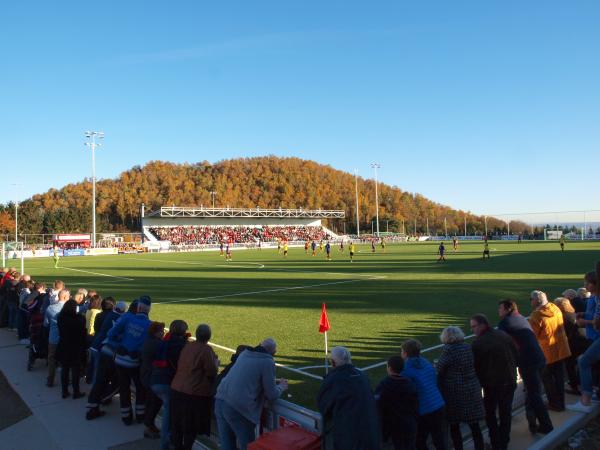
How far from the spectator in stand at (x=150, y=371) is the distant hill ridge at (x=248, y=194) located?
10396 cm

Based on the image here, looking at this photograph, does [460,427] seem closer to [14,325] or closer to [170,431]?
[170,431]

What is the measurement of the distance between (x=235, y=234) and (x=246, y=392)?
81773 millimetres

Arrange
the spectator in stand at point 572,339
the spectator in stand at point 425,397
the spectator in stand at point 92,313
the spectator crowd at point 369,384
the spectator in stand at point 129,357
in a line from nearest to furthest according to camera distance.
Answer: the spectator crowd at point 369,384, the spectator in stand at point 425,397, the spectator in stand at point 129,357, the spectator in stand at point 572,339, the spectator in stand at point 92,313

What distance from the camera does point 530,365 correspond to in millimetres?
5500

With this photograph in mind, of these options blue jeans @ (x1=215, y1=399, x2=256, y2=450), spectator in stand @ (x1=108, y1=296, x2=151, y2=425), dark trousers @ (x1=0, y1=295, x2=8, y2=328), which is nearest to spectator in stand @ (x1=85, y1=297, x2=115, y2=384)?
spectator in stand @ (x1=108, y1=296, x2=151, y2=425)

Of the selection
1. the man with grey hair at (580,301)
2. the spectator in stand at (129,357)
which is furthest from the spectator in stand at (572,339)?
the spectator in stand at (129,357)

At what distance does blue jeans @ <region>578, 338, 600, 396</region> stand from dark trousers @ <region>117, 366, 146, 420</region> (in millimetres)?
5716

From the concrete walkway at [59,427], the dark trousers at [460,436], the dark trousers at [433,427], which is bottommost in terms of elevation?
the concrete walkway at [59,427]

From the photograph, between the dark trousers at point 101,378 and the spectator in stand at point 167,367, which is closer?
the spectator in stand at point 167,367

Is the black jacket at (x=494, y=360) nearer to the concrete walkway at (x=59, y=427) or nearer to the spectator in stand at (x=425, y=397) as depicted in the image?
the spectator in stand at (x=425, y=397)

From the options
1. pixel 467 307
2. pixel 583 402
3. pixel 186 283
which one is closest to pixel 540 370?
pixel 583 402

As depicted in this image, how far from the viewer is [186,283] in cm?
2372

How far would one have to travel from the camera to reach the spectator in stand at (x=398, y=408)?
13.8ft

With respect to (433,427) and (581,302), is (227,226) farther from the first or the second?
(433,427)
